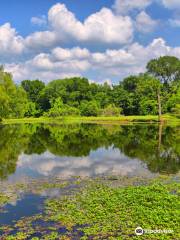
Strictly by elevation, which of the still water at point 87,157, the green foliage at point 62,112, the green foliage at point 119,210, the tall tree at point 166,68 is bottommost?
the still water at point 87,157

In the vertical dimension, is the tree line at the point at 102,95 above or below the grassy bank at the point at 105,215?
above

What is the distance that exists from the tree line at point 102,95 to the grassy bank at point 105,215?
256 feet

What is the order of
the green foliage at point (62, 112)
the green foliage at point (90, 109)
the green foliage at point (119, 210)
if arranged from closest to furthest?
the green foliage at point (119, 210), the green foliage at point (62, 112), the green foliage at point (90, 109)

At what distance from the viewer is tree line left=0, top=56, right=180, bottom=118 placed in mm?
109062

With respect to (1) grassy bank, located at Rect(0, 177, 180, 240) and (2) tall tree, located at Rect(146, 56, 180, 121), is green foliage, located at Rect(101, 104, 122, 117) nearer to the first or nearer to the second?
(2) tall tree, located at Rect(146, 56, 180, 121)

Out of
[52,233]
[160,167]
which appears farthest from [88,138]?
[52,233]

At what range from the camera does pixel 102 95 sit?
131000 mm

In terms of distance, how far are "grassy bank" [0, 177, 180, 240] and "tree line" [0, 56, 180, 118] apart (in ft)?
256

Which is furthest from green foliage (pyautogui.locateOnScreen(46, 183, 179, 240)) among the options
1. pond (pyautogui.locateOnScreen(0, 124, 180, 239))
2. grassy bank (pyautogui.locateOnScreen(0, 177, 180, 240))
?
pond (pyautogui.locateOnScreen(0, 124, 180, 239))

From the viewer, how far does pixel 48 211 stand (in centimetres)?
1711

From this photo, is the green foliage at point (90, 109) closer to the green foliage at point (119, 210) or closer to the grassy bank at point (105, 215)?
the grassy bank at point (105, 215)

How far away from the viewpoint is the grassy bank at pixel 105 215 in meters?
13.9

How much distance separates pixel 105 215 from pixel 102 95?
116 meters

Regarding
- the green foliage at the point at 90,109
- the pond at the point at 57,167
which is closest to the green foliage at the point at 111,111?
the green foliage at the point at 90,109
